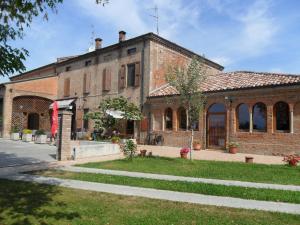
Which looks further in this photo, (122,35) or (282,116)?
(122,35)

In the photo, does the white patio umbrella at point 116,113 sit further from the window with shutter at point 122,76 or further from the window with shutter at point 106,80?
the window with shutter at point 106,80

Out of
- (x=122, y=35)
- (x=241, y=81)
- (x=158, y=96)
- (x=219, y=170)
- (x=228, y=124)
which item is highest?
(x=122, y=35)

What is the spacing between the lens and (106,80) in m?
27.5

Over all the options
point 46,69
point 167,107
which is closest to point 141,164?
point 167,107

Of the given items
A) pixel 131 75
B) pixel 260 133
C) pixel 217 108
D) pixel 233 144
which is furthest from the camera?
pixel 131 75

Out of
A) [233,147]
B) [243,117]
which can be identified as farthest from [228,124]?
Answer: [233,147]

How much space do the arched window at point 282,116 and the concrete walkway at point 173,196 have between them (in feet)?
37.5

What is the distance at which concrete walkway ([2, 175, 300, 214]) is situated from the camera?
6.53m

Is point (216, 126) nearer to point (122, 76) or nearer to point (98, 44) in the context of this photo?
point (122, 76)

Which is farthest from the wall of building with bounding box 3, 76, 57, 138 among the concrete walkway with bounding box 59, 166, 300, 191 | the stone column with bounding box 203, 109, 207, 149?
the concrete walkway with bounding box 59, 166, 300, 191

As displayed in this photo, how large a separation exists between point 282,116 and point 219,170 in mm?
8009

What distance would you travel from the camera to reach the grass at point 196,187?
7352 millimetres

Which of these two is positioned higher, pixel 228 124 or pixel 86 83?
pixel 86 83

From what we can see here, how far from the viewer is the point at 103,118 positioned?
25.2 m
